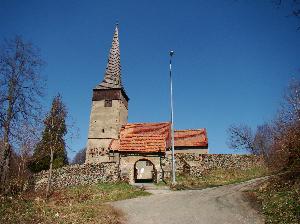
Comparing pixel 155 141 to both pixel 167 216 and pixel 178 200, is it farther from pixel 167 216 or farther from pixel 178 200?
pixel 167 216

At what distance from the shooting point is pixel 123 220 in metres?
11.4

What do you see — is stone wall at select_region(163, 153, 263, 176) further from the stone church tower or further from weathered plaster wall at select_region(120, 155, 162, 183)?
the stone church tower

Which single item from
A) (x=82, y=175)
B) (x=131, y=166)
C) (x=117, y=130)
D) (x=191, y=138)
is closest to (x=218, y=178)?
(x=131, y=166)

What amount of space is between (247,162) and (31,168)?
2566cm

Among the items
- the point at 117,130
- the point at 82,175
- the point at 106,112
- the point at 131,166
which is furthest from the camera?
the point at 106,112

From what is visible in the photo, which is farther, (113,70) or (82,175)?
(113,70)

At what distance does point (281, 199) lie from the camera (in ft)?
39.5

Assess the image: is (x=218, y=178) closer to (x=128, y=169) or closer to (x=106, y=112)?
(x=128, y=169)

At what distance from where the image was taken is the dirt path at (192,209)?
441 inches

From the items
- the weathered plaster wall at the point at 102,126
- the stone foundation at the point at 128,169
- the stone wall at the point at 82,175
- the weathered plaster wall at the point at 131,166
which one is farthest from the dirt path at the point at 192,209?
the weathered plaster wall at the point at 102,126

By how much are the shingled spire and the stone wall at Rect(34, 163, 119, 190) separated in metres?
17.6

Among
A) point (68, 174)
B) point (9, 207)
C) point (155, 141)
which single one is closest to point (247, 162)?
point (155, 141)

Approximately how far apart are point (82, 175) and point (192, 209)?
48.8 ft

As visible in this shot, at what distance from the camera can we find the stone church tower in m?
37.5
